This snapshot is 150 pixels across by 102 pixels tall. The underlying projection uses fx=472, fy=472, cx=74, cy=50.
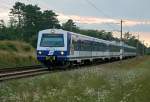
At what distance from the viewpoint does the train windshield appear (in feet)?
106

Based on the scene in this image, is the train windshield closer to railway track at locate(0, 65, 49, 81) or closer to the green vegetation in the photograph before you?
railway track at locate(0, 65, 49, 81)

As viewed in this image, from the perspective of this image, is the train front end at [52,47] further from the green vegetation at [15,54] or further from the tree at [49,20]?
the tree at [49,20]

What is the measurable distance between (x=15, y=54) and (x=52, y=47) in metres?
11.6

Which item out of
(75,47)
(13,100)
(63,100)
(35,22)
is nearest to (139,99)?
(63,100)

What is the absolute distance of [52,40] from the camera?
3256cm

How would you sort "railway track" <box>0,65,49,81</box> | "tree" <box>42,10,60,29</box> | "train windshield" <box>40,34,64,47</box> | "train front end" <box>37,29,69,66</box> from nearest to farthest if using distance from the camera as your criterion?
1. "railway track" <box>0,65,49,81</box>
2. "train front end" <box>37,29,69,66</box>
3. "train windshield" <box>40,34,64,47</box>
4. "tree" <box>42,10,60,29</box>

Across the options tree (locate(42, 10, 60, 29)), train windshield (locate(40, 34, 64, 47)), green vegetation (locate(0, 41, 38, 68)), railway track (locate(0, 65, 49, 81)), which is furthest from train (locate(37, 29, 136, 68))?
tree (locate(42, 10, 60, 29))

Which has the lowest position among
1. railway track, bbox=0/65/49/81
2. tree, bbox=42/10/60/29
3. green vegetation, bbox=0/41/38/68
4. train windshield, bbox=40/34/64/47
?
railway track, bbox=0/65/49/81

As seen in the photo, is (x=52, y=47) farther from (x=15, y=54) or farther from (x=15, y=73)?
(x=15, y=54)

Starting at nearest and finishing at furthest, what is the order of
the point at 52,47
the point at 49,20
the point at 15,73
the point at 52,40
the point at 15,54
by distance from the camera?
the point at 15,73 → the point at 52,47 → the point at 52,40 → the point at 15,54 → the point at 49,20

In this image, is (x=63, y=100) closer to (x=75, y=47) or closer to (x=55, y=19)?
(x=75, y=47)

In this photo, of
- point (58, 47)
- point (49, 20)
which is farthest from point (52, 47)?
point (49, 20)

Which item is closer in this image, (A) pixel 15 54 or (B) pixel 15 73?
(B) pixel 15 73

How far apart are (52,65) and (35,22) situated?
204 ft
